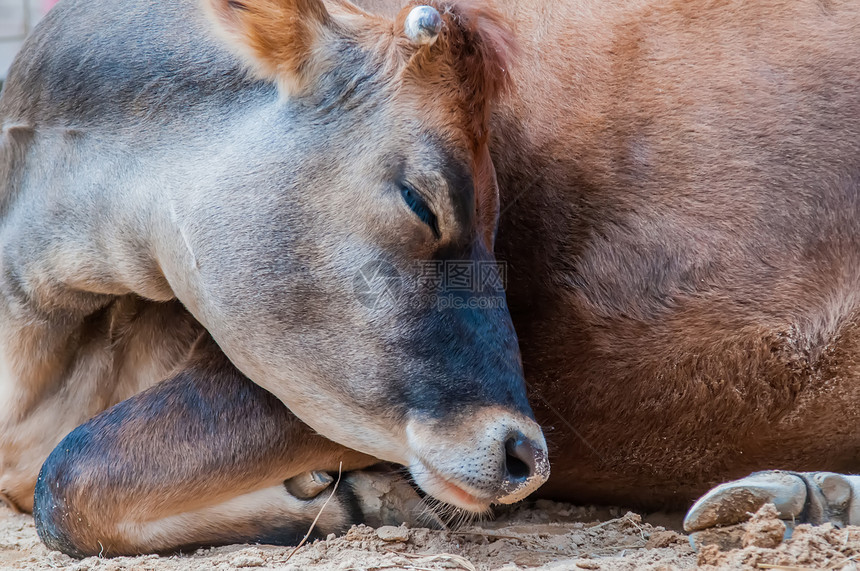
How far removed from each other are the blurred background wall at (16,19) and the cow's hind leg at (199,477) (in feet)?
21.5

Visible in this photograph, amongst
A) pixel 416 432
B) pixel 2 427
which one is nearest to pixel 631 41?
pixel 416 432

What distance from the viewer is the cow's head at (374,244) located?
268 centimetres

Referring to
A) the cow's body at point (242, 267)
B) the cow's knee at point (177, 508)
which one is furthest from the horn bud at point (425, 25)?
the cow's knee at point (177, 508)

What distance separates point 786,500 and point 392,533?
3.57 ft

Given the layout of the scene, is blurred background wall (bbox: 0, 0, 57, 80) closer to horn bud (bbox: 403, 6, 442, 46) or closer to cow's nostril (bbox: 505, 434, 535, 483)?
horn bud (bbox: 403, 6, 442, 46)

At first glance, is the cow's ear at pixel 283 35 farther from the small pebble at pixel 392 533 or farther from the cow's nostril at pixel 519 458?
the small pebble at pixel 392 533

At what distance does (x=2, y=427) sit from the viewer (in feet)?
11.2

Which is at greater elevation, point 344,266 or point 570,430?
point 344,266

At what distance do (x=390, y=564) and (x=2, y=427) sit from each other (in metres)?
1.67

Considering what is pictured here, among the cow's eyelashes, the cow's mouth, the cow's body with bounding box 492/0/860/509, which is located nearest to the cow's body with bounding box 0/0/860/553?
the cow's body with bounding box 492/0/860/509

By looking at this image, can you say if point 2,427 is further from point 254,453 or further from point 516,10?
point 516,10

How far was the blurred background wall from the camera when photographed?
861 centimetres
